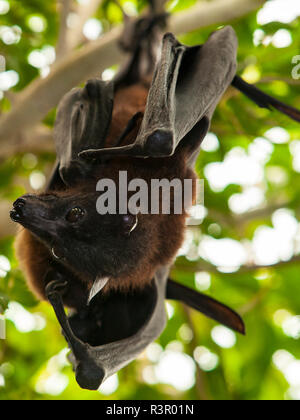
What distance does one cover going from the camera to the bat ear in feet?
4.46

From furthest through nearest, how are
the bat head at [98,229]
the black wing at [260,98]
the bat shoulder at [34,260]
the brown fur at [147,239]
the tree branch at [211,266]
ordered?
the tree branch at [211,266] → the black wing at [260,98] → the bat shoulder at [34,260] → the brown fur at [147,239] → the bat head at [98,229]

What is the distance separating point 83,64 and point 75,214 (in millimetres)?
1363

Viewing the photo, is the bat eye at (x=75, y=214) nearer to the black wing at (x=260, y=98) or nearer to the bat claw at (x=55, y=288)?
the bat claw at (x=55, y=288)

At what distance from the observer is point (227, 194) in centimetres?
334

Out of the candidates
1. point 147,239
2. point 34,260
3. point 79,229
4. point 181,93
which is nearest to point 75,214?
point 79,229

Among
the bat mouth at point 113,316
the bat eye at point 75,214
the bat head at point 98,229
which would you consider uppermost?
the bat eye at point 75,214

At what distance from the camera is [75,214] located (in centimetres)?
146

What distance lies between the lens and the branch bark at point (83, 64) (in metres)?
2.57

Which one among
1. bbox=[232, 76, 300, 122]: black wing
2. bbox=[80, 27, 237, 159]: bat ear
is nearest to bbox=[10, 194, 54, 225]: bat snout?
bbox=[80, 27, 237, 159]: bat ear

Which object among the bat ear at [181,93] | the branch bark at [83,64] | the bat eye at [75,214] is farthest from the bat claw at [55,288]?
the branch bark at [83,64]

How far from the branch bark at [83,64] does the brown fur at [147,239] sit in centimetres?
78

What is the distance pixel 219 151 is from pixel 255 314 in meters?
1.04

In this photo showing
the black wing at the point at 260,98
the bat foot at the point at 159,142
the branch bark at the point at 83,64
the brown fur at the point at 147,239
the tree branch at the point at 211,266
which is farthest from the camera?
the tree branch at the point at 211,266

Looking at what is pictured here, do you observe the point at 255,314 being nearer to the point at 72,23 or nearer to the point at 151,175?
the point at 151,175
